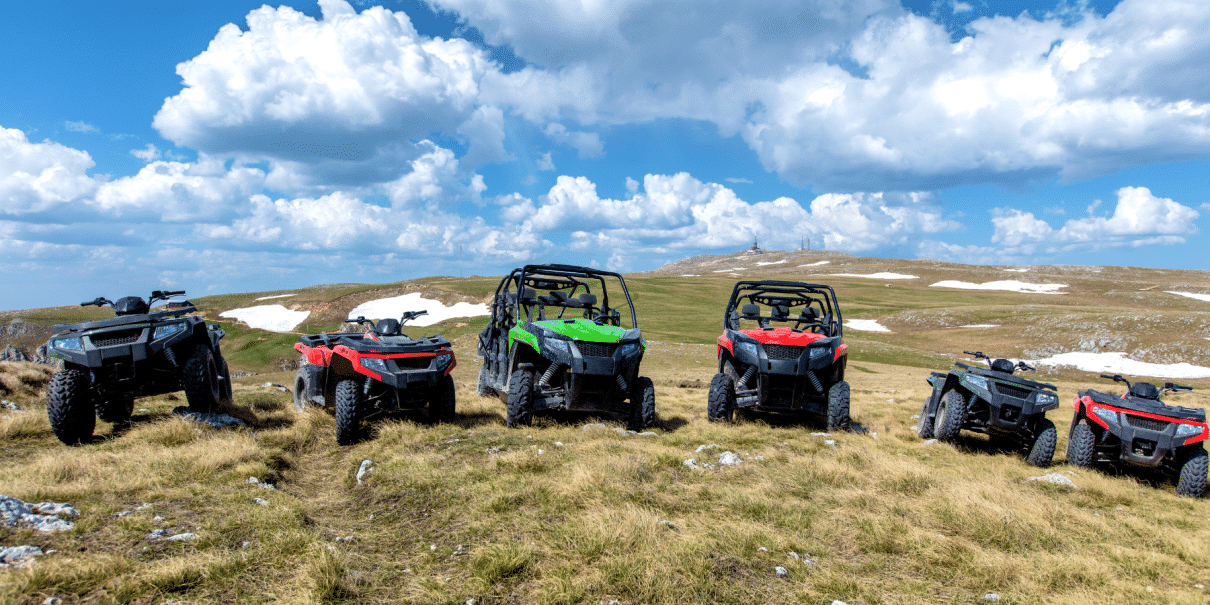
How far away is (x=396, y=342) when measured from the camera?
9.27 metres

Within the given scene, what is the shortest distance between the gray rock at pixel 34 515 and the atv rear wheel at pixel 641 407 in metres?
6.86

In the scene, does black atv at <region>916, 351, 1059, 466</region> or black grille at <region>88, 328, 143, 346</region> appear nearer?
black grille at <region>88, 328, 143, 346</region>

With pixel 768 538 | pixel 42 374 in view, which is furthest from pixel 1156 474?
pixel 42 374

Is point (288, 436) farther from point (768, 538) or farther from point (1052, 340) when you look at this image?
point (1052, 340)

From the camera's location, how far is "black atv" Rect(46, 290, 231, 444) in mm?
7602

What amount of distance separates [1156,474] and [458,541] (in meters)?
9.37

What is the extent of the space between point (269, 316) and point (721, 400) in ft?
143

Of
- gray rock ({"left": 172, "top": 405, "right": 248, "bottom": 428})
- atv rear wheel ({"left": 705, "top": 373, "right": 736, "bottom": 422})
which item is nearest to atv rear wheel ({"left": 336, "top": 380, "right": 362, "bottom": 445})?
gray rock ({"left": 172, "top": 405, "right": 248, "bottom": 428})

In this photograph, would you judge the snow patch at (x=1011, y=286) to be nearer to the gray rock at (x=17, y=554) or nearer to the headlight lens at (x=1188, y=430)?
the headlight lens at (x=1188, y=430)

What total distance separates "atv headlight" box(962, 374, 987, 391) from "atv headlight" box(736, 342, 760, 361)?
3.13 m

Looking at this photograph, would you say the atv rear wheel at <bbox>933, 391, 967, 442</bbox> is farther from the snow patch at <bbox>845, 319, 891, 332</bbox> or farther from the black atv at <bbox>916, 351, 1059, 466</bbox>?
the snow patch at <bbox>845, 319, 891, 332</bbox>

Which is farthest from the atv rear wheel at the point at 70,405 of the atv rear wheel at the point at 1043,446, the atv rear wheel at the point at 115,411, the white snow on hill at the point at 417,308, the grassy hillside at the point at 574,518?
the white snow on hill at the point at 417,308

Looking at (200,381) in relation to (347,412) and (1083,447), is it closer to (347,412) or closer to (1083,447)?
(347,412)

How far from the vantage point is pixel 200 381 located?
9016 millimetres
